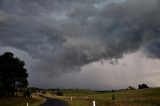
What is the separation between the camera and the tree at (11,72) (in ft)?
388

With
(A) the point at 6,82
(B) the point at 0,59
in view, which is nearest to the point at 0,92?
(A) the point at 6,82

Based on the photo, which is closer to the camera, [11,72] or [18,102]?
[18,102]

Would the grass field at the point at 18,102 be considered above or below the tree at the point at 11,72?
below

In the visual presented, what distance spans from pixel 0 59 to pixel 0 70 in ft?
15.6

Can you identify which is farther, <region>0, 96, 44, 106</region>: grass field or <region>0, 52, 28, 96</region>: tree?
<region>0, 52, 28, 96</region>: tree

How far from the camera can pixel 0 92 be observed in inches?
4311

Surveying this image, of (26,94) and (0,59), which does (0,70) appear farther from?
(26,94)

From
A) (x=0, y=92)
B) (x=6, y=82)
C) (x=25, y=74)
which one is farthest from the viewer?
(x=25, y=74)

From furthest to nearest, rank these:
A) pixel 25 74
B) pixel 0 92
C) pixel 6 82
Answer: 1. pixel 25 74
2. pixel 6 82
3. pixel 0 92

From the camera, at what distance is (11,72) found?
119188 mm

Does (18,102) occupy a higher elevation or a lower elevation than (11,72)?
lower

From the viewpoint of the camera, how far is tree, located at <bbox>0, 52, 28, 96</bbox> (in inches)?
4651

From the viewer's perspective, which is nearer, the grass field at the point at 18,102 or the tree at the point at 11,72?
the grass field at the point at 18,102

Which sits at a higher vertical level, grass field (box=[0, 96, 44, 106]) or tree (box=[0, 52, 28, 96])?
tree (box=[0, 52, 28, 96])
